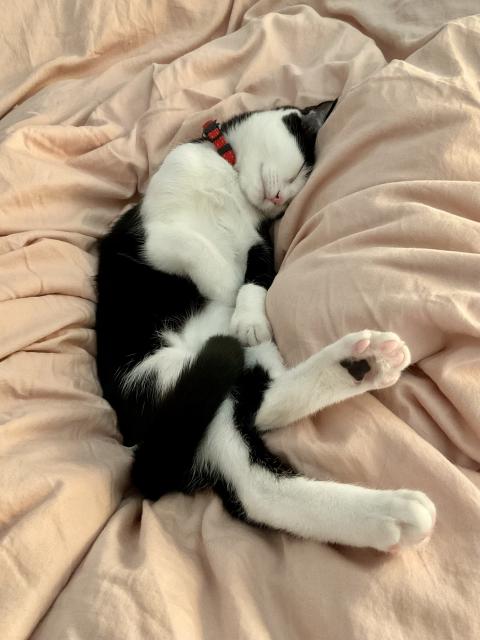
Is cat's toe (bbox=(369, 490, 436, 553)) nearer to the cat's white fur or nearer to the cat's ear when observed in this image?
the cat's white fur

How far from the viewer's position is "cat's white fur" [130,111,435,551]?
2.53 ft

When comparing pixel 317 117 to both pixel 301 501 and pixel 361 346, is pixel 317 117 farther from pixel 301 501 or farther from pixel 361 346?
pixel 301 501

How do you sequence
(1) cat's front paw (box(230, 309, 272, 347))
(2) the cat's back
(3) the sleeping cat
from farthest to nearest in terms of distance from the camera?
(2) the cat's back → (1) cat's front paw (box(230, 309, 272, 347)) → (3) the sleeping cat

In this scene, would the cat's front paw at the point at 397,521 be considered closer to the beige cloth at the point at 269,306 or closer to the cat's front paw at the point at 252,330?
the beige cloth at the point at 269,306

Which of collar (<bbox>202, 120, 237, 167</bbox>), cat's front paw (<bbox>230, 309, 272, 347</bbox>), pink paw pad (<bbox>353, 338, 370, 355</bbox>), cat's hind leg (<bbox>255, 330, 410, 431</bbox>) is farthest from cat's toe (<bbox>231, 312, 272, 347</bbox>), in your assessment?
collar (<bbox>202, 120, 237, 167</bbox>)

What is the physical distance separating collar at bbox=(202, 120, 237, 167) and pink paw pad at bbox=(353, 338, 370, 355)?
729 millimetres

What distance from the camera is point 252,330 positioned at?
3.46 ft

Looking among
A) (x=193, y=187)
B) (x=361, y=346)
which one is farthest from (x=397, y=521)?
(x=193, y=187)

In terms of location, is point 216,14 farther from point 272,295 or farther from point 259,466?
point 259,466

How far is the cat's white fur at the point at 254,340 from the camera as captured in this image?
770mm

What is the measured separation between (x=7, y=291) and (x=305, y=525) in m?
0.75

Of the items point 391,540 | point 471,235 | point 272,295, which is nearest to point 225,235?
point 272,295

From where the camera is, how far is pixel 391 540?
717 mm

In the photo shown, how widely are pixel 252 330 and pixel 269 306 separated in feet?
0.22
